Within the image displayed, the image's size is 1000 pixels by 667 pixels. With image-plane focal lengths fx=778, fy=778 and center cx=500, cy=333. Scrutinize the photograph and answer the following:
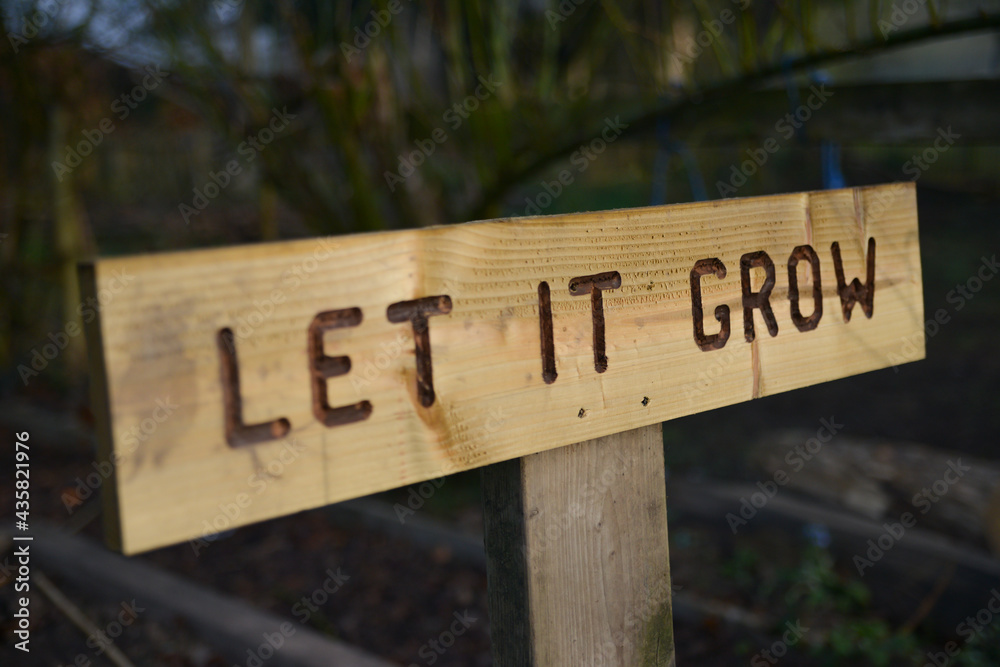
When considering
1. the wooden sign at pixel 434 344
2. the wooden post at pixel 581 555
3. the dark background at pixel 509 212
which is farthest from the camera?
the dark background at pixel 509 212

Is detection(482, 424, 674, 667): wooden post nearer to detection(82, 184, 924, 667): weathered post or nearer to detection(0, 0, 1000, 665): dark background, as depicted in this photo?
detection(82, 184, 924, 667): weathered post

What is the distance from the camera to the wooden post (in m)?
1.02

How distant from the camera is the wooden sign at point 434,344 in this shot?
716 mm

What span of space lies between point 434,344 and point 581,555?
40cm

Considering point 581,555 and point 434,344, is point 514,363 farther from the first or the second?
point 581,555

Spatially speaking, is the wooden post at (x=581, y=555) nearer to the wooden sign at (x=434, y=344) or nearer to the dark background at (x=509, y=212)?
the wooden sign at (x=434, y=344)

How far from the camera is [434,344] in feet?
2.85

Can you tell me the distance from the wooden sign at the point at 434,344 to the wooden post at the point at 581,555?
0.29ft

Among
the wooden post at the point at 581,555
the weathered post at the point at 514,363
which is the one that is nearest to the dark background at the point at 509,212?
the weathered post at the point at 514,363

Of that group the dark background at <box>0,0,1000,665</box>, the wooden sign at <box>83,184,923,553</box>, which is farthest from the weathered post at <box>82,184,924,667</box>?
the dark background at <box>0,0,1000,665</box>

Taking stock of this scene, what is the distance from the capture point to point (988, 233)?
770 cm

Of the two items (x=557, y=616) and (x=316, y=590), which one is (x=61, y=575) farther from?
(x=557, y=616)

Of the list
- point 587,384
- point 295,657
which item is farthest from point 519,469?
point 295,657

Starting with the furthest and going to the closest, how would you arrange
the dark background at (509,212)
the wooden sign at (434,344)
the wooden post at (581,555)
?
the dark background at (509,212) < the wooden post at (581,555) < the wooden sign at (434,344)
